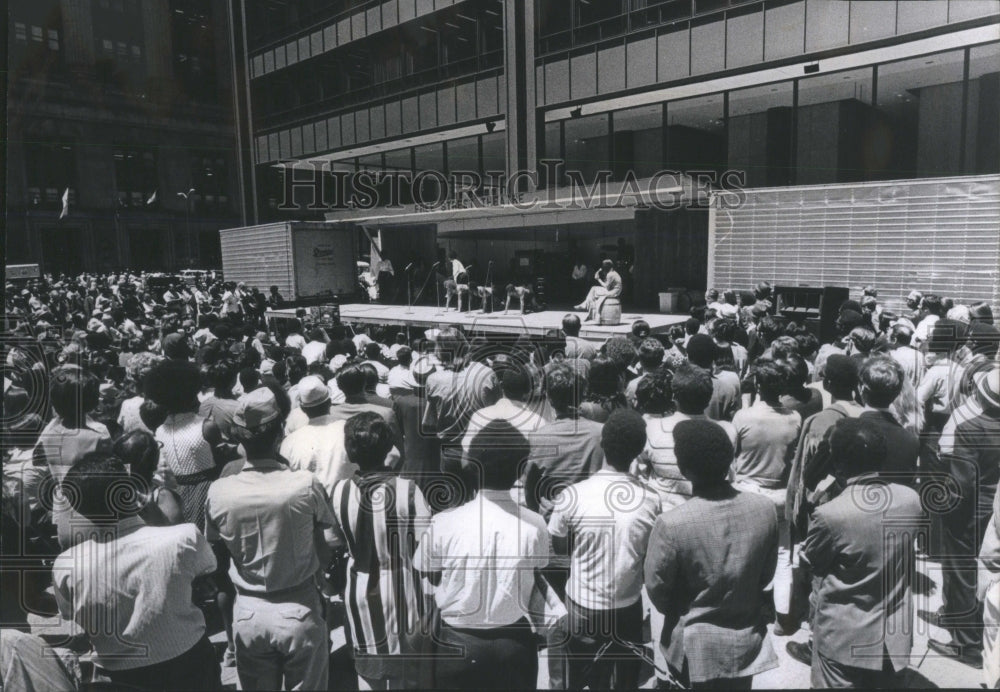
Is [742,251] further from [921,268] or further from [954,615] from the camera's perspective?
[954,615]

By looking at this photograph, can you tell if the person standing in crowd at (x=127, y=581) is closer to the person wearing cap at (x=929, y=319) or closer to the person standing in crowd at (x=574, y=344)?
the person standing in crowd at (x=574, y=344)

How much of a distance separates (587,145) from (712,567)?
73.4 feet

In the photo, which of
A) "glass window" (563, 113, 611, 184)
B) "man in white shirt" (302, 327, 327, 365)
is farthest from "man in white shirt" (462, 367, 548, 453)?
"glass window" (563, 113, 611, 184)

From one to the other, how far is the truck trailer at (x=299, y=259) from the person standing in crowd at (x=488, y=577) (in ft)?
72.0

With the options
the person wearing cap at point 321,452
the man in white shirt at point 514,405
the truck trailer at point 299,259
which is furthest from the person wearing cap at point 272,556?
the truck trailer at point 299,259

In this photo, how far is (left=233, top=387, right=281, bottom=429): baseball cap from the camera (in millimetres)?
3199

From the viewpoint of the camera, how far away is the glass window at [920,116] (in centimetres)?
1534

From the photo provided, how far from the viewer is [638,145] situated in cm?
2170

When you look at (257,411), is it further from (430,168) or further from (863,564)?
(430,168)

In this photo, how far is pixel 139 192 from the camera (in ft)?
65.1

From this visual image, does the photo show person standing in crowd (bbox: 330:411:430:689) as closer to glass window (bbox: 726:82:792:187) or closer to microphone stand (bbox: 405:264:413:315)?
glass window (bbox: 726:82:792:187)

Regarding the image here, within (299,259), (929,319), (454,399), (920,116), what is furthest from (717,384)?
(299,259)

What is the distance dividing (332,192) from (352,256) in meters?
6.84

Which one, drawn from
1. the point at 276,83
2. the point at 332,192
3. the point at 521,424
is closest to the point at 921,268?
the point at 521,424
